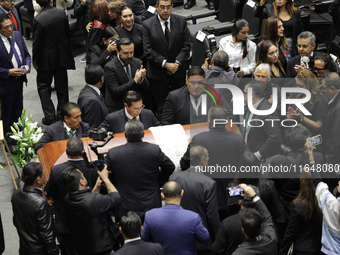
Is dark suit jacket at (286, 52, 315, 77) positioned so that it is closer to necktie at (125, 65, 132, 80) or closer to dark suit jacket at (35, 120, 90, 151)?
necktie at (125, 65, 132, 80)

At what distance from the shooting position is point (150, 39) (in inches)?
298

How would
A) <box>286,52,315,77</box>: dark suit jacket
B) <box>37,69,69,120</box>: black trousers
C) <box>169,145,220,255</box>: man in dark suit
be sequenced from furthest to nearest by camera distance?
<box>37,69,69,120</box>: black trousers < <box>286,52,315,77</box>: dark suit jacket < <box>169,145,220,255</box>: man in dark suit

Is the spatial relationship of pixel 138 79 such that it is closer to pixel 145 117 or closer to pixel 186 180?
pixel 145 117

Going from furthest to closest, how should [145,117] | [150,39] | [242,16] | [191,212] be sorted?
[242,16]
[150,39]
[145,117]
[191,212]

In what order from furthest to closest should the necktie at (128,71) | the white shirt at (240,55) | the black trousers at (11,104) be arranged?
the black trousers at (11,104) → the white shirt at (240,55) → the necktie at (128,71)

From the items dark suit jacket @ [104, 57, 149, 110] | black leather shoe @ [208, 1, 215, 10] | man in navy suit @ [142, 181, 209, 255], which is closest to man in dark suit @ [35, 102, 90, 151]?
dark suit jacket @ [104, 57, 149, 110]

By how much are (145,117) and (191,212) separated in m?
1.64

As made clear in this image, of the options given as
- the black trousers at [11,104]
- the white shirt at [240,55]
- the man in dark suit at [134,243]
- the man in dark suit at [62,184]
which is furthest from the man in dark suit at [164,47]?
the man in dark suit at [134,243]

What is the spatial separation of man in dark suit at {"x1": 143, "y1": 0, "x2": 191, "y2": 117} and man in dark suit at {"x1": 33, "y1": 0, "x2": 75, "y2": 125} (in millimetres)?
1162

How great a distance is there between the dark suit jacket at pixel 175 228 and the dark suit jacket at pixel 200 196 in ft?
0.95

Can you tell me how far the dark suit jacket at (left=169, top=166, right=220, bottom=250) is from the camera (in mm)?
4973

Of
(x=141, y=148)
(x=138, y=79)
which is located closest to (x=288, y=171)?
(x=141, y=148)

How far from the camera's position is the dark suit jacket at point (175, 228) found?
4.68 meters

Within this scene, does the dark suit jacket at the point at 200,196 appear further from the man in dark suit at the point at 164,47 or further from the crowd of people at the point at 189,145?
the man in dark suit at the point at 164,47
